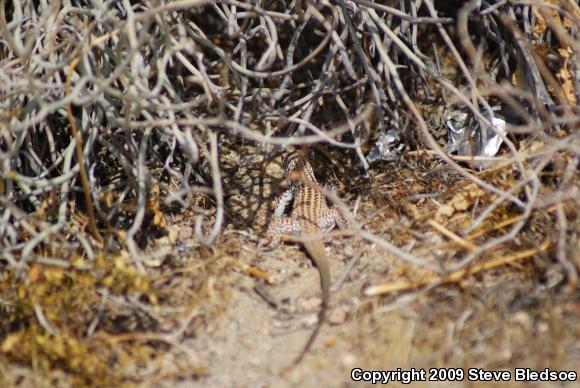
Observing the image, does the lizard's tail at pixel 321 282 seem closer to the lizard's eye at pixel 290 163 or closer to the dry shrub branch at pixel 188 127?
the dry shrub branch at pixel 188 127

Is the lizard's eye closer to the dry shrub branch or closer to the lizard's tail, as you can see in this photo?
the dry shrub branch

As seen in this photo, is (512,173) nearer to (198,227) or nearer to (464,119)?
(464,119)

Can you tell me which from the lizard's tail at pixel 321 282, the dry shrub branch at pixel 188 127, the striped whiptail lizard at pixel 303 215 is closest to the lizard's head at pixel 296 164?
the striped whiptail lizard at pixel 303 215

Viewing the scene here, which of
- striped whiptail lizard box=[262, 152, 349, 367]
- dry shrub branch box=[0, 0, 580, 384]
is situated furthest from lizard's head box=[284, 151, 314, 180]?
dry shrub branch box=[0, 0, 580, 384]

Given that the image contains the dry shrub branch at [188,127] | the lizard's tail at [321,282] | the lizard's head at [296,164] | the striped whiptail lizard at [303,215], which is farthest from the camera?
the lizard's head at [296,164]

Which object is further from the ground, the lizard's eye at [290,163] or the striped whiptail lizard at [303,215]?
the lizard's eye at [290,163]

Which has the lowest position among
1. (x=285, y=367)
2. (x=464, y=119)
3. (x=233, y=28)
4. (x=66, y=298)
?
(x=285, y=367)

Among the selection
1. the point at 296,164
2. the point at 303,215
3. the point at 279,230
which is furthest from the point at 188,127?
the point at 296,164

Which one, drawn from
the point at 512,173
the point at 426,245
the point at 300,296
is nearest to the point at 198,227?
the point at 300,296
